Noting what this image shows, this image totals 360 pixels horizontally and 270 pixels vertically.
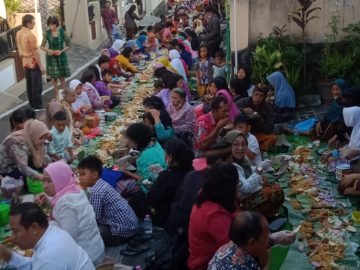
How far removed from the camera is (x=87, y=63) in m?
17.6

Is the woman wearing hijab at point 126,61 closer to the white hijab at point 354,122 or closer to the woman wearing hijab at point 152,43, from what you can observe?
the woman wearing hijab at point 152,43

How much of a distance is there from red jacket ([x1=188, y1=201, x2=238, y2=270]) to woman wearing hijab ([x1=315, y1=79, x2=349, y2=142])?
4.27 metres

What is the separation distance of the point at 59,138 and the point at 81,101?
2.16 metres

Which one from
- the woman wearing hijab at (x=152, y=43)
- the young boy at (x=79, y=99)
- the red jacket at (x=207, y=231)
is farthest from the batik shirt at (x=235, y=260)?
the woman wearing hijab at (x=152, y=43)

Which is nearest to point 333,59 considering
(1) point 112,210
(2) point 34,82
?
(2) point 34,82

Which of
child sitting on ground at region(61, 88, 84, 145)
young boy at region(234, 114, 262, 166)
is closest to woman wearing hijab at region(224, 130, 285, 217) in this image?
young boy at region(234, 114, 262, 166)

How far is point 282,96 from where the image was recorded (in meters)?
9.97

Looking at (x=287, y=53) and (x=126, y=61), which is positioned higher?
(x=287, y=53)

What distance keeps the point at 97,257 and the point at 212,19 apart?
1023cm

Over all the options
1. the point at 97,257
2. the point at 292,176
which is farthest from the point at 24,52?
the point at 97,257

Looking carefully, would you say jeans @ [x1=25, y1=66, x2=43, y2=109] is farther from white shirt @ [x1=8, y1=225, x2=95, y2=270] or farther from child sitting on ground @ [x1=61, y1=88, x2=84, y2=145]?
white shirt @ [x1=8, y1=225, x2=95, y2=270]

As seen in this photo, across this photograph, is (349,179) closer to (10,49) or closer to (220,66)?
(220,66)

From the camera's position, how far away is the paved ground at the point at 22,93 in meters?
11.5

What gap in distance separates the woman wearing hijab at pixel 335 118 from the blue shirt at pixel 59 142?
3751mm
